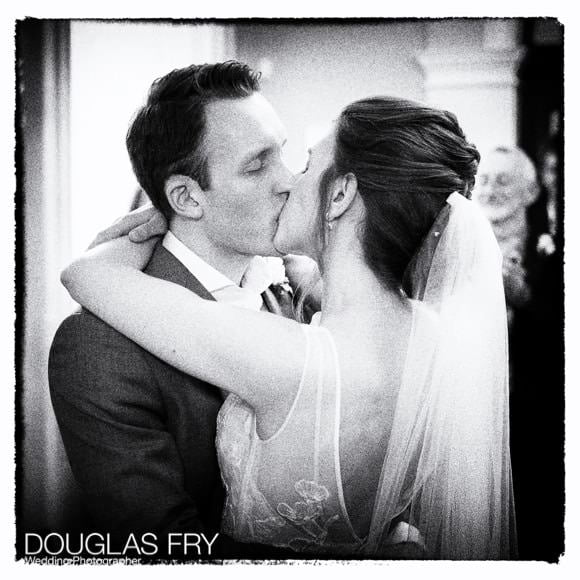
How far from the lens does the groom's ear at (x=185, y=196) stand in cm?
208

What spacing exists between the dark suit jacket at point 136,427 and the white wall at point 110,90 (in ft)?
0.71

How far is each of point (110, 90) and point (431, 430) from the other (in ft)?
3.99

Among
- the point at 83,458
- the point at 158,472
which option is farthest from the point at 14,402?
the point at 158,472

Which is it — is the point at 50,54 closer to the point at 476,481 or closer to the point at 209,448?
the point at 209,448

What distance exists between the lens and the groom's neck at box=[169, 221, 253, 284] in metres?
2.11


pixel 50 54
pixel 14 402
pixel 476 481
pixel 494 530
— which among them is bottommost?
pixel 494 530

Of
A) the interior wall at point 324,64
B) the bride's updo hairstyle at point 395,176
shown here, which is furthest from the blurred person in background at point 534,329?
the interior wall at point 324,64

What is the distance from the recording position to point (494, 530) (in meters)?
2.11

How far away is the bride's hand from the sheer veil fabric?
650mm

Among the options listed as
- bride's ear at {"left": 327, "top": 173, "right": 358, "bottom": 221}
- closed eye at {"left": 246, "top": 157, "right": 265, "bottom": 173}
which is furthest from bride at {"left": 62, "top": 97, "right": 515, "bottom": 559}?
closed eye at {"left": 246, "top": 157, "right": 265, "bottom": 173}

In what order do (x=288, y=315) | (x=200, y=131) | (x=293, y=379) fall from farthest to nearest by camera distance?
(x=288, y=315) → (x=200, y=131) → (x=293, y=379)

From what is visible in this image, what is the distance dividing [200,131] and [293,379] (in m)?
0.66

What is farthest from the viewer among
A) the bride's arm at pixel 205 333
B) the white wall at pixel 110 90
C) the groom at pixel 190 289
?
the white wall at pixel 110 90

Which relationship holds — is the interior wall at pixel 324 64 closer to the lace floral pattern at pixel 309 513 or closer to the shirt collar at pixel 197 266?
the shirt collar at pixel 197 266
